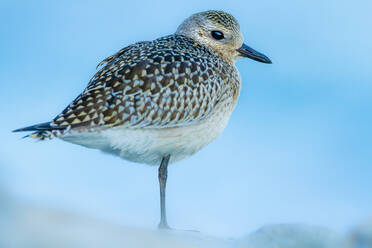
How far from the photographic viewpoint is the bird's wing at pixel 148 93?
7.72 meters

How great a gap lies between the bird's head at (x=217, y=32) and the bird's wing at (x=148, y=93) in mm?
981

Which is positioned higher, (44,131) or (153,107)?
(153,107)

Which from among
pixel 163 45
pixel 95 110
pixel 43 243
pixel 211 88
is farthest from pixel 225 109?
pixel 43 243

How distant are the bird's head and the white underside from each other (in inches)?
53.9

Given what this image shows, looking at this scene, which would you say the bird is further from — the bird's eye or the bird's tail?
the bird's eye

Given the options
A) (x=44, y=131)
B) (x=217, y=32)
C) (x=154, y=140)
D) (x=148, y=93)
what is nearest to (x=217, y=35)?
(x=217, y=32)

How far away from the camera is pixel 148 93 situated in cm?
792

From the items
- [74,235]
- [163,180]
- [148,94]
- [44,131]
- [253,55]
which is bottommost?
[74,235]

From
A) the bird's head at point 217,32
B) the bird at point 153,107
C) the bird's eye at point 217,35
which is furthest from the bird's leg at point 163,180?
the bird's eye at point 217,35

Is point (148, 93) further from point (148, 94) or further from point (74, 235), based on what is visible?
point (74, 235)

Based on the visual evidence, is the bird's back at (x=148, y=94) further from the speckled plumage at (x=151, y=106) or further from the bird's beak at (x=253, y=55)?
the bird's beak at (x=253, y=55)

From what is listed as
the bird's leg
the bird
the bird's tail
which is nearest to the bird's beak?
the bird

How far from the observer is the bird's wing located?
7.72 metres

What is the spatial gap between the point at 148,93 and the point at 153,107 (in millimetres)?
188
